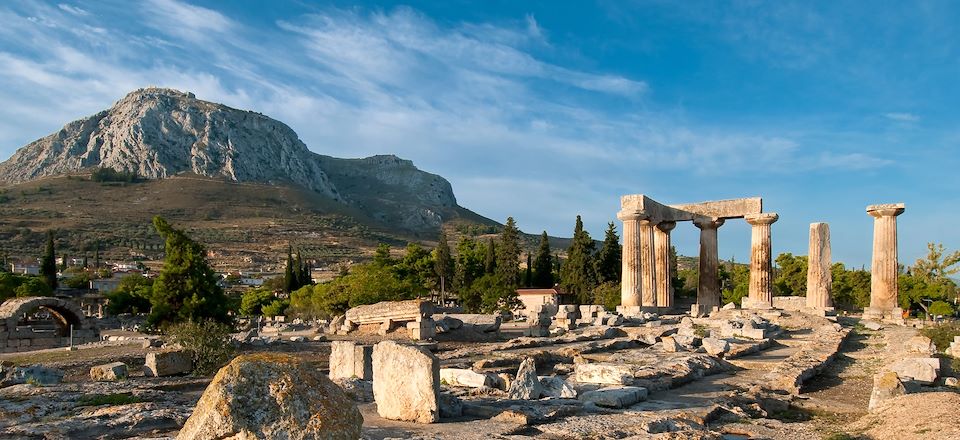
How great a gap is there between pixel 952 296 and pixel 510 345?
5347cm

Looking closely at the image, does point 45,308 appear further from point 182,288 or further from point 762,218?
point 762,218

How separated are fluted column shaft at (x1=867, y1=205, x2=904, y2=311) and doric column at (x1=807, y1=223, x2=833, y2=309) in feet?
6.94

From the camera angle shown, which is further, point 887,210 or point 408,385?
point 887,210

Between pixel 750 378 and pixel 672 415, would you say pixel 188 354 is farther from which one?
pixel 750 378

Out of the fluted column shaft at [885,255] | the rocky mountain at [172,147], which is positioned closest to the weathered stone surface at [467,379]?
the fluted column shaft at [885,255]

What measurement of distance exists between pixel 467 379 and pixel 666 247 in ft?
89.9

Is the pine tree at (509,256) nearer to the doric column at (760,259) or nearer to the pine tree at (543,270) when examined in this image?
the pine tree at (543,270)

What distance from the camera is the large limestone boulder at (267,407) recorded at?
16.3 ft

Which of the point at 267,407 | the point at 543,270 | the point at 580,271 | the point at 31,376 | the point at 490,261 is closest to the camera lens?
the point at 267,407

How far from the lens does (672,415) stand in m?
9.76

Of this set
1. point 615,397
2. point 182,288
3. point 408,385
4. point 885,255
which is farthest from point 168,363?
point 885,255

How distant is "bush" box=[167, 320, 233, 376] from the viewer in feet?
50.6

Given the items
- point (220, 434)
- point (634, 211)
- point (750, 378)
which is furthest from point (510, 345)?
point (220, 434)

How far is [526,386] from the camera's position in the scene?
432 inches
